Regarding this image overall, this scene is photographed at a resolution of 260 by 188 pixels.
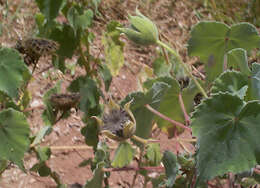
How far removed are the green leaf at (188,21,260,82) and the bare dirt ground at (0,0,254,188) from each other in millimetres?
225

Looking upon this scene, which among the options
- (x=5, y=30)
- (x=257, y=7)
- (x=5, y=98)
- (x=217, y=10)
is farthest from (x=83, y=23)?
(x=257, y=7)

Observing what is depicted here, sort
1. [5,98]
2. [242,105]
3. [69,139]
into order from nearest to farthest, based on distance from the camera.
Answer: [242,105], [5,98], [69,139]

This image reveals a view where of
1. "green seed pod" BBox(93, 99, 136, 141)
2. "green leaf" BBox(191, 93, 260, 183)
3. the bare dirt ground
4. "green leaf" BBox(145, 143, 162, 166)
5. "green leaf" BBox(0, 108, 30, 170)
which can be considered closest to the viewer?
"green leaf" BBox(191, 93, 260, 183)

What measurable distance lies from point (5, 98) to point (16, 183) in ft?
1.32

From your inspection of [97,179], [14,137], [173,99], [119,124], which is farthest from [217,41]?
[14,137]

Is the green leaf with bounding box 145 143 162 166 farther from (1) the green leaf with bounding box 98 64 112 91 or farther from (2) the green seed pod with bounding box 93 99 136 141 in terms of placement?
(2) the green seed pod with bounding box 93 99 136 141

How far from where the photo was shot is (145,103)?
817 mm

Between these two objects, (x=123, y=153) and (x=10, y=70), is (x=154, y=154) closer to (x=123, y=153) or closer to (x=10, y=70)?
(x=123, y=153)

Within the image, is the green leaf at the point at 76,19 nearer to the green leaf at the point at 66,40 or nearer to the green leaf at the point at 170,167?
the green leaf at the point at 66,40

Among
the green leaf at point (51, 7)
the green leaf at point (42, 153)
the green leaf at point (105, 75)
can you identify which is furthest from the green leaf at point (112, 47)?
the green leaf at point (42, 153)

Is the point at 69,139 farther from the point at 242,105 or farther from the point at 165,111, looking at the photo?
the point at 242,105

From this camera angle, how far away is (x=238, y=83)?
67 cm

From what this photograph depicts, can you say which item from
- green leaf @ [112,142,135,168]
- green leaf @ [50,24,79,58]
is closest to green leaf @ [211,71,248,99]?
green leaf @ [112,142,135,168]

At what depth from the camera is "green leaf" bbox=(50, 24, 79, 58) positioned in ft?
3.82
